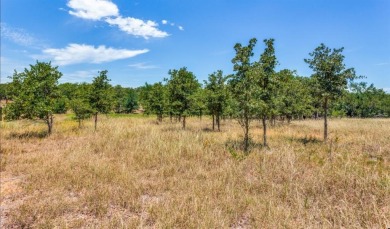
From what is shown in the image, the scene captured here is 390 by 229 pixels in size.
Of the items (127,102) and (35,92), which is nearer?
(35,92)

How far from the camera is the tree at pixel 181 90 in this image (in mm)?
25516

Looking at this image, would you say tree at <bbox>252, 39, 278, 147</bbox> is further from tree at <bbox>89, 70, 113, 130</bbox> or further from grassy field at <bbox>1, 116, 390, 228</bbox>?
tree at <bbox>89, 70, 113, 130</bbox>

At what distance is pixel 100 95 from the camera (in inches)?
944

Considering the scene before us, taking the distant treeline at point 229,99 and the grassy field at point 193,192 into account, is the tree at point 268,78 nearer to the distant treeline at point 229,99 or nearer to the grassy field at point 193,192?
the distant treeline at point 229,99

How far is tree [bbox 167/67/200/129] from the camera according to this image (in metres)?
25.5

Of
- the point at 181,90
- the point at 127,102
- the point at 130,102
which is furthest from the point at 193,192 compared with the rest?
the point at 130,102

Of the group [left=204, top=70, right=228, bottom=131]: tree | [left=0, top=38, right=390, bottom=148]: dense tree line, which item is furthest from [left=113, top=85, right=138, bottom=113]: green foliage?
[left=204, top=70, right=228, bottom=131]: tree

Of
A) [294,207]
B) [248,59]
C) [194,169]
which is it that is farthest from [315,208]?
[248,59]

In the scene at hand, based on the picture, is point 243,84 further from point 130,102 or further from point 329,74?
point 130,102

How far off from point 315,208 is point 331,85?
43.8 ft

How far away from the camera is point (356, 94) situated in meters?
80.0

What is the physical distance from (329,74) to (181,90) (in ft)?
44.1

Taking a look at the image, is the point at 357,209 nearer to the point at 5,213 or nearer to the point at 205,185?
the point at 205,185

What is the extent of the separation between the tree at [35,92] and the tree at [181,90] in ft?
33.6
